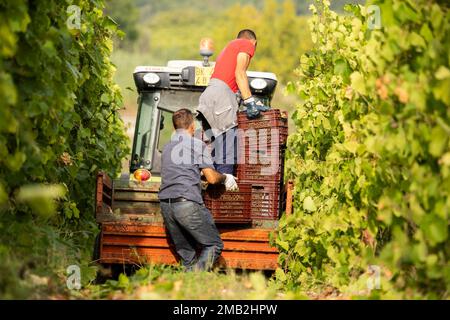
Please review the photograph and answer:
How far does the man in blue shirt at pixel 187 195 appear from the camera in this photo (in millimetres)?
9078

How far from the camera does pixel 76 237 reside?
10141 millimetres

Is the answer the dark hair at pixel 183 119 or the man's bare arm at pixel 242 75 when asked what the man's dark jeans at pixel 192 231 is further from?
the man's bare arm at pixel 242 75

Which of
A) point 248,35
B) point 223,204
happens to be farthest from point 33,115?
point 248,35

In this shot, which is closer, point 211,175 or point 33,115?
point 33,115

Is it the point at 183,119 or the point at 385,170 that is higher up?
the point at 183,119

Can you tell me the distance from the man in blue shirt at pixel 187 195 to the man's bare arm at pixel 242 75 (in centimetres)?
86

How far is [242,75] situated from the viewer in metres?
9.98

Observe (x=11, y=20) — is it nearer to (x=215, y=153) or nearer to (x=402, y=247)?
(x=402, y=247)

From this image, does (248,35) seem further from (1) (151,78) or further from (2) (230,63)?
(1) (151,78)

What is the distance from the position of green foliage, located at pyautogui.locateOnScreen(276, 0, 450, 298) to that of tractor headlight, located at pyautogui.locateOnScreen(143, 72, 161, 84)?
2.10m

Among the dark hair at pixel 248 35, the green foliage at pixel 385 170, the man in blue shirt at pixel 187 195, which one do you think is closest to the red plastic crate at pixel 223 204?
the man in blue shirt at pixel 187 195

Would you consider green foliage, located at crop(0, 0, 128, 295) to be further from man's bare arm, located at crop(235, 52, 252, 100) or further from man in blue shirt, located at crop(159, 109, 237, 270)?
man's bare arm, located at crop(235, 52, 252, 100)

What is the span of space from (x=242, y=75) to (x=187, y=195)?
157cm
